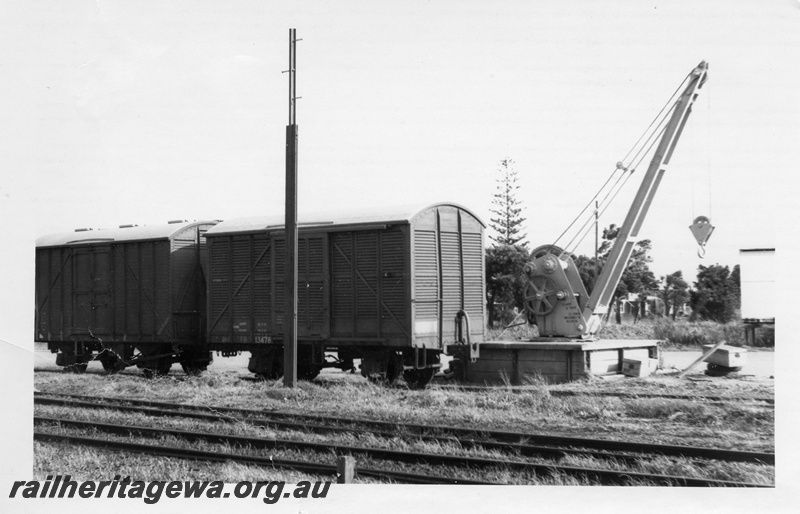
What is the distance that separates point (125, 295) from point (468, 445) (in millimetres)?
11279

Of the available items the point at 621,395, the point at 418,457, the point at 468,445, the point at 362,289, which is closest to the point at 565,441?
the point at 468,445

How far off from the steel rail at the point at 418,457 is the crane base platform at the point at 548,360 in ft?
21.6

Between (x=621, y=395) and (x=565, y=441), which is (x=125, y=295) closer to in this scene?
(x=621, y=395)

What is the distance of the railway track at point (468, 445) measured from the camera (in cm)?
807

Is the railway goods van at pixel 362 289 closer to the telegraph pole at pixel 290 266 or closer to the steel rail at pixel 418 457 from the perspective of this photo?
the telegraph pole at pixel 290 266

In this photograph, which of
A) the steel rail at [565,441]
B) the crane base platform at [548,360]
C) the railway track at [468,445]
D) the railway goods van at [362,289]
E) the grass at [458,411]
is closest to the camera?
the railway track at [468,445]

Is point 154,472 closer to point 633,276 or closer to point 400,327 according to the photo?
point 400,327

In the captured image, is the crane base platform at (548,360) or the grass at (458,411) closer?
the grass at (458,411)

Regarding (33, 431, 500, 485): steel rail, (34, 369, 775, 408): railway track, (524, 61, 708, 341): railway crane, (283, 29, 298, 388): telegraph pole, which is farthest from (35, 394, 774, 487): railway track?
(524, 61, 708, 341): railway crane

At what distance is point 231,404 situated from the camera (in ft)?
44.2

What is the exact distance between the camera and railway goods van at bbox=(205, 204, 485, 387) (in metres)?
14.8

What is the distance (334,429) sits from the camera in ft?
35.0

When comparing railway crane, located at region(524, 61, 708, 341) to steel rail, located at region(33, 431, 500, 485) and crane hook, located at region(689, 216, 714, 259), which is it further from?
steel rail, located at region(33, 431, 500, 485)

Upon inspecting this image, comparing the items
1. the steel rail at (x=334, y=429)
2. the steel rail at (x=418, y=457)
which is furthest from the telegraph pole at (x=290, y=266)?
the steel rail at (x=418, y=457)
